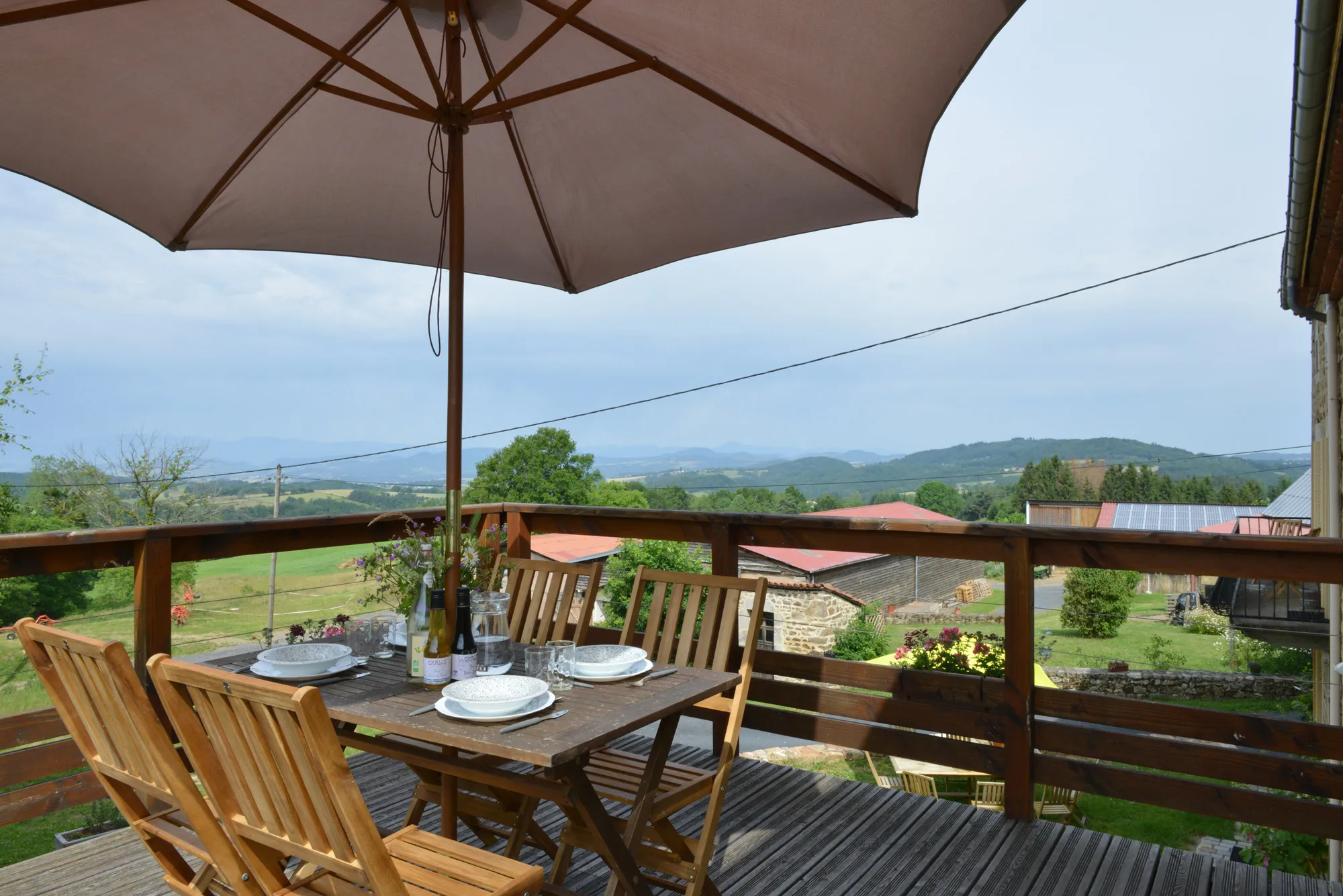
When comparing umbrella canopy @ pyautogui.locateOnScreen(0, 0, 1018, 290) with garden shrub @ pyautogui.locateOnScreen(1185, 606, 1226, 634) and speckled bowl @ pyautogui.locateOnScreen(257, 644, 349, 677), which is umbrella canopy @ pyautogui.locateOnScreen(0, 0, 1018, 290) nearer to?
speckled bowl @ pyautogui.locateOnScreen(257, 644, 349, 677)

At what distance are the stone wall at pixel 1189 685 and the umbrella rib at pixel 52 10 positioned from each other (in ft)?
65.8

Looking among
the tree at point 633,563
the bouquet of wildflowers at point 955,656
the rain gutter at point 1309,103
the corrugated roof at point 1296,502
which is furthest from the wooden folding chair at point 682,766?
the tree at point 633,563

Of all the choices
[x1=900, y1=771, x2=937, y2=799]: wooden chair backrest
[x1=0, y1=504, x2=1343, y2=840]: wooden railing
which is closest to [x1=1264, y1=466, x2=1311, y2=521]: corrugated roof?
[x1=900, y1=771, x2=937, y2=799]: wooden chair backrest

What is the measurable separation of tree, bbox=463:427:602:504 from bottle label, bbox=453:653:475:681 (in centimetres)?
3485

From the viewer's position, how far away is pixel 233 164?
2949 millimetres

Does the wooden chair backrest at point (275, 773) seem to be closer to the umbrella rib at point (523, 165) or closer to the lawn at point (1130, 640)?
the umbrella rib at point (523, 165)

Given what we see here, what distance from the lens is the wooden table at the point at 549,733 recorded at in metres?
1.78

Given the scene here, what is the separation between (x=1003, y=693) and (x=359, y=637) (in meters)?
2.28

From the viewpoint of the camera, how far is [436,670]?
221cm

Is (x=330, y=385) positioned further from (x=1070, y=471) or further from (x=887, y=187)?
(x=887, y=187)

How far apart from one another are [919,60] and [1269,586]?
9525 millimetres

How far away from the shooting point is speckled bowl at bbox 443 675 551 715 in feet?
6.29

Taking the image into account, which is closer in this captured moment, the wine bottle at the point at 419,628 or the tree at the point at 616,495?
the wine bottle at the point at 419,628

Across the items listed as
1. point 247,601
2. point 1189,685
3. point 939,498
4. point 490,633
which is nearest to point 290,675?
point 490,633
